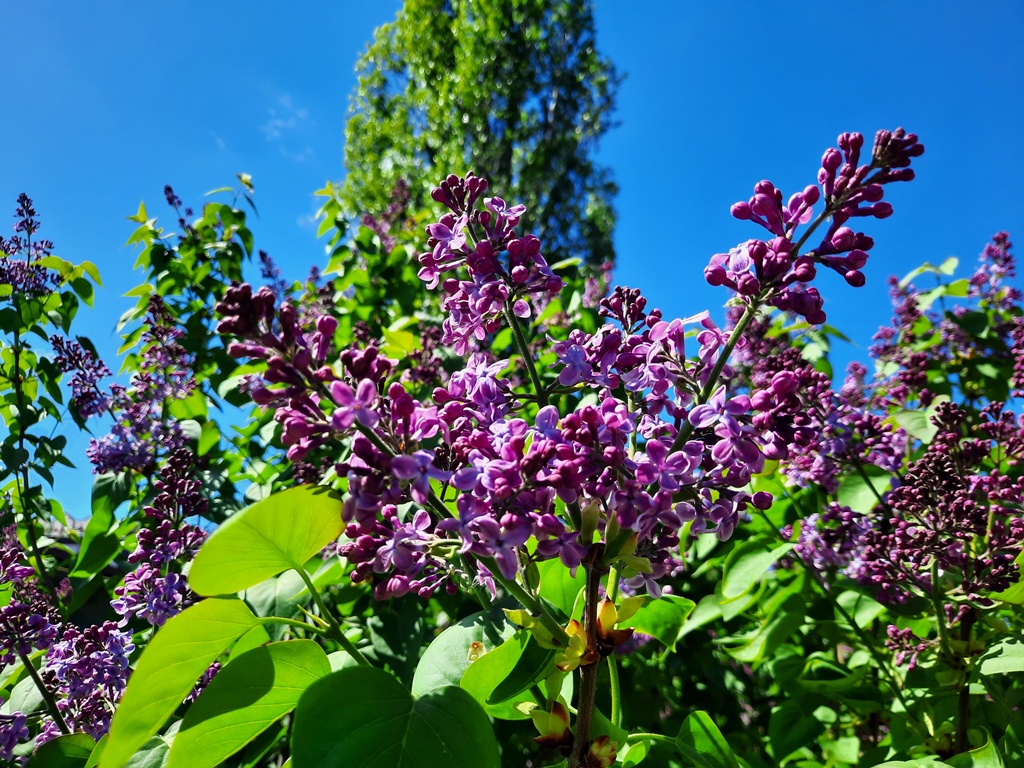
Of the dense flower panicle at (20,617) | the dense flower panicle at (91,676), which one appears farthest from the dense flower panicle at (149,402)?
the dense flower panicle at (91,676)

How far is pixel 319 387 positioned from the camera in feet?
3.06

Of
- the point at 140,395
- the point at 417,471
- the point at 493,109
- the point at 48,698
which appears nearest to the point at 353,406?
the point at 417,471

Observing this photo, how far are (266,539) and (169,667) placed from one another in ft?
0.77

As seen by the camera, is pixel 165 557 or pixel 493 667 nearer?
pixel 493 667

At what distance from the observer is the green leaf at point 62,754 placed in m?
1.43

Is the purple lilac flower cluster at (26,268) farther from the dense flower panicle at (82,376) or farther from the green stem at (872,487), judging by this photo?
the green stem at (872,487)

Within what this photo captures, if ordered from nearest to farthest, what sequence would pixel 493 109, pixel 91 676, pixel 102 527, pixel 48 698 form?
pixel 91 676, pixel 48 698, pixel 102 527, pixel 493 109

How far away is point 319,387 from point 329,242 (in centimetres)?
424

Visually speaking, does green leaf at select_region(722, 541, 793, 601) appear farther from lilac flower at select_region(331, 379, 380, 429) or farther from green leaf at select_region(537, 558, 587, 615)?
lilac flower at select_region(331, 379, 380, 429)

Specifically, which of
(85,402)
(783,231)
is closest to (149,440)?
(85,402)

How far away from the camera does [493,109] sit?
28406mm

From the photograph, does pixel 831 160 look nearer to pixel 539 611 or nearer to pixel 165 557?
pixel 539 611

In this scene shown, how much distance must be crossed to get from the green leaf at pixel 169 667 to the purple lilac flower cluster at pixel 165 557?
2.97 ft

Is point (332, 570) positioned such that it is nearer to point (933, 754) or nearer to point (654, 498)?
point (654, 498)
